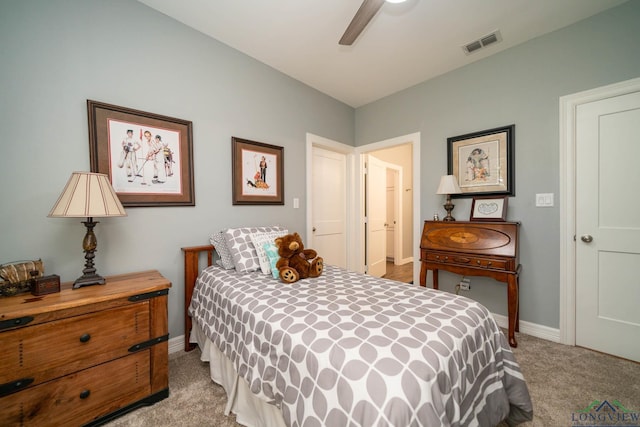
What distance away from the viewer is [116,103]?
5.87 ft

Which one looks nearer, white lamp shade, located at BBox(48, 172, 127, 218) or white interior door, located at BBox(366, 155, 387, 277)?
white lamp shade, located at BBox(48, 172, 127, 218)

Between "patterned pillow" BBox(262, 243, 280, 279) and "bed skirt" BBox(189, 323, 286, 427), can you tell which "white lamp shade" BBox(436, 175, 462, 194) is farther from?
"bed skirt" BBox(189, 323, 286, 427)

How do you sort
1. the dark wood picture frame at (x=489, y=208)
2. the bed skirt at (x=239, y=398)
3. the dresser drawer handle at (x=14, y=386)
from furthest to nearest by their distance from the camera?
1. the dark wood picture frame at (x=489, y=208)
2. the bed skirt at (x=239, y=398)
3. the dresser drawer handle at (x=14, y=386)

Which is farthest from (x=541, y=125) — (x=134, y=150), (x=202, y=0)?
(x=134, y=150)

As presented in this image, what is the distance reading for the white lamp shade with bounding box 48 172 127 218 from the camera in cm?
134

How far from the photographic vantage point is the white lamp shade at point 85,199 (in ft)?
4.40

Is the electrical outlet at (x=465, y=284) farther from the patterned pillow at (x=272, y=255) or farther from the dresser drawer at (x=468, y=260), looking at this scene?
the patterned pillow at (x=272, y=255)

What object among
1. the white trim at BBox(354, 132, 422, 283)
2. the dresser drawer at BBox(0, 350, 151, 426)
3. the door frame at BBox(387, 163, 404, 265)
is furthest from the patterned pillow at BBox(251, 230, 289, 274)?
the door frame at BBox(387, 163, 404, 265)

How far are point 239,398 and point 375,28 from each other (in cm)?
292

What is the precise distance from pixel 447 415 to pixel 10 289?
2185 mm

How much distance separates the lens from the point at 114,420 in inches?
53.6

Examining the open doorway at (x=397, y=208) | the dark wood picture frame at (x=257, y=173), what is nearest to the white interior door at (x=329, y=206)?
the dark wood picture frame at (x=257, y=173)

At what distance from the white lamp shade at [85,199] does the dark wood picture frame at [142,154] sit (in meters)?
0.37

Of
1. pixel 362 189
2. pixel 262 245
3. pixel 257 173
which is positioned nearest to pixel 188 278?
pixel 262 245
